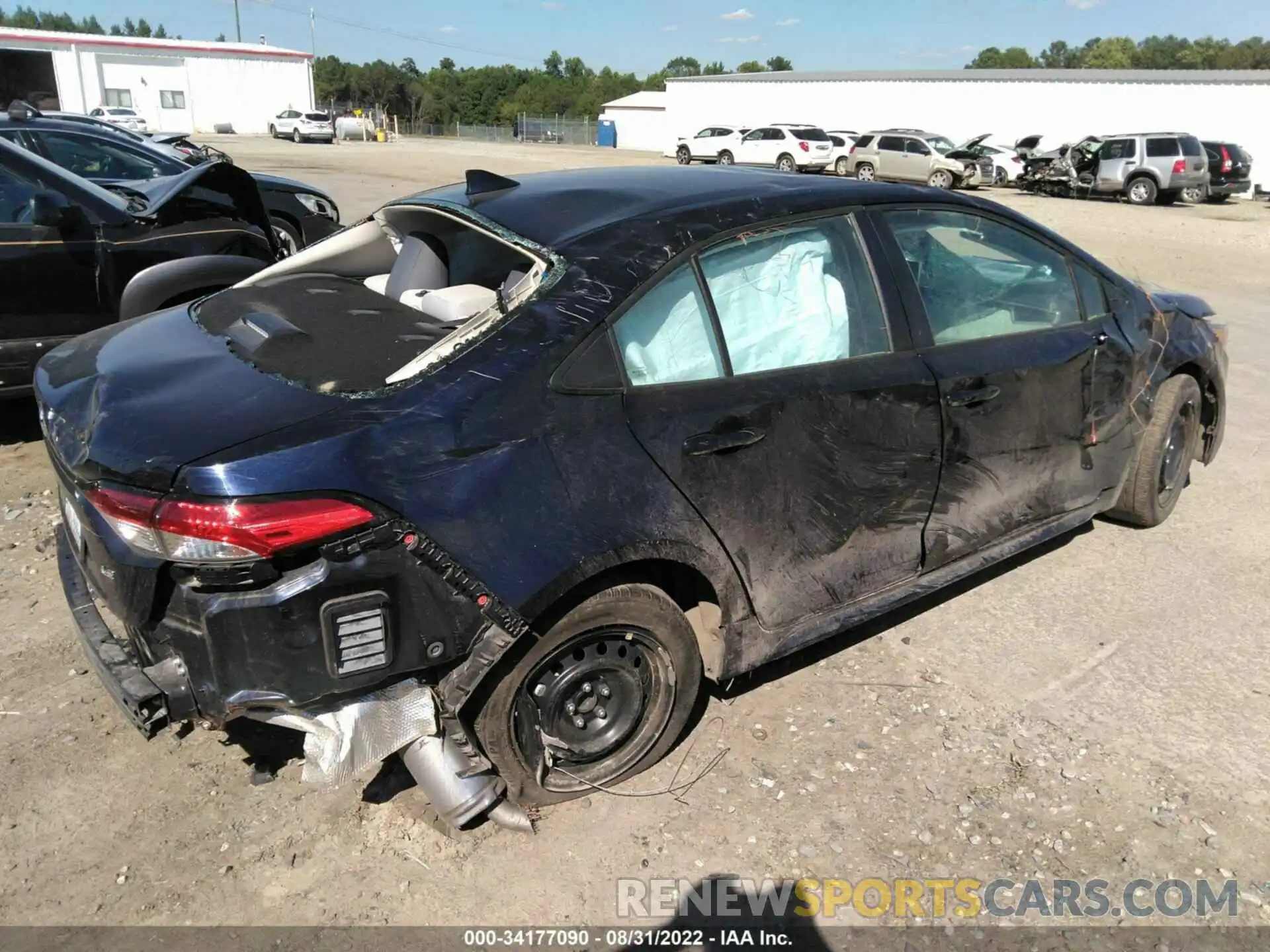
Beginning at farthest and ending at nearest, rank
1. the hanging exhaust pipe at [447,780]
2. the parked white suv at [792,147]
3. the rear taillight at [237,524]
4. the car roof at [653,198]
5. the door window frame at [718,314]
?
1. the parked white suv at [792,147]
2. the car roof at [653,198]
3. the door window frame at [718,314]
4. the hanging exhaust pipe at [447,780]
5. the rear taillight at [237,524]

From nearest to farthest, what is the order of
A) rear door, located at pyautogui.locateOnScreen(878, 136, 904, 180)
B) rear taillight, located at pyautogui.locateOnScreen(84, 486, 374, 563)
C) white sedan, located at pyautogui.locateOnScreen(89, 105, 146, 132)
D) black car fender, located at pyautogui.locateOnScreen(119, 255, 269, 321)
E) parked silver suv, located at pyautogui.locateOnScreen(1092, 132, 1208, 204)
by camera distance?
rear taillight, located at pyautogui.locateOnScreen(84, 486, 374, 563)
black car fender, located at pyautogui.locateOnScreen(119, 255, 269, 321)
parked silver suv, located at pyautogui.locateOnScreen(1092, 132, 1208, 204)
rear door, located at pyautogui.locateOnScreen(878, 136, 904, 180)
white sedan, located at pyautogui.locateOnScreen(89, 105, 146, 132)

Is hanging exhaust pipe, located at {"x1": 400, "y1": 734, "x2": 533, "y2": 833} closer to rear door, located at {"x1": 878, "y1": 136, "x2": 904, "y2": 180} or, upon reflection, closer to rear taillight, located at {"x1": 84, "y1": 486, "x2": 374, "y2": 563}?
rear taillight, located at {"x1": 84, "y1": 486, "x2": 374, "y2": 563}

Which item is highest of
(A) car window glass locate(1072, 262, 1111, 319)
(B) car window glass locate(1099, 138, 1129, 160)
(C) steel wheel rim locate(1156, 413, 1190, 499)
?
(B) car window glass locate(1099, 138, 1129, 160)

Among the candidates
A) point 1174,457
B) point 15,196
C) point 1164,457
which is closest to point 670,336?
point 1164,457

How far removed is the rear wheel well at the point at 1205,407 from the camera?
15.1 ft

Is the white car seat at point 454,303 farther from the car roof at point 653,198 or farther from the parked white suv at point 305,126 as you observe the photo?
the parked white suv at point 305,126

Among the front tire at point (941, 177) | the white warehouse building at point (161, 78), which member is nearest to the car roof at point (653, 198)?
the front tire at point (941, 177)

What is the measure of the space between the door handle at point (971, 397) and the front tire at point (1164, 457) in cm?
141

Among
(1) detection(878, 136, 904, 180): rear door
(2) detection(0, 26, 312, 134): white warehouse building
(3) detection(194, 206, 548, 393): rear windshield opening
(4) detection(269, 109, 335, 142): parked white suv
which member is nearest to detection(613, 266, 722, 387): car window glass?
(3) detection(194, 206, 548, 393): rear windshield opening

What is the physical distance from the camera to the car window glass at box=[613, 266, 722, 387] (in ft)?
8.79

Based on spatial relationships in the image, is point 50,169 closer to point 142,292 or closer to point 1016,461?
point 142,292

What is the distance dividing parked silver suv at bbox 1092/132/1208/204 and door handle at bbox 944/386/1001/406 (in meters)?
26.1

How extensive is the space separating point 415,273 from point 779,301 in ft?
4.60

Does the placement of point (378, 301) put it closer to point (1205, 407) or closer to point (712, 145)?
point (1205, 407)
